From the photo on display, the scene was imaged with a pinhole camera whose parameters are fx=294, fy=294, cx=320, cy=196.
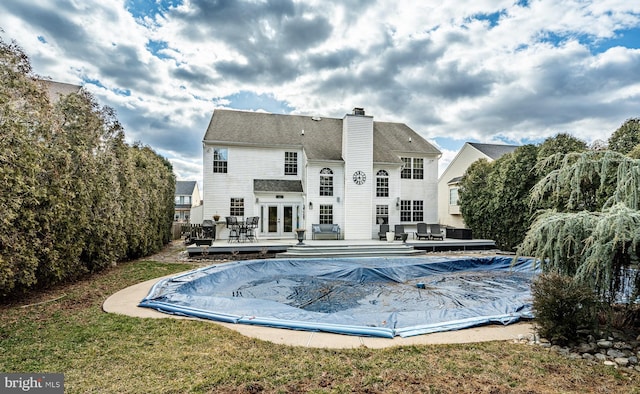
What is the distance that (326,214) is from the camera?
56.1ft

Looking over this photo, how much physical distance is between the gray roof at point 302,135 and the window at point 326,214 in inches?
113

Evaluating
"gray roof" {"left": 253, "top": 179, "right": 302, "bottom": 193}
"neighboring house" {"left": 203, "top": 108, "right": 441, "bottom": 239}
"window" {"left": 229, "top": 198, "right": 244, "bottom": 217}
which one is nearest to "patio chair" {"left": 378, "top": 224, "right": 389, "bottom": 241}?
"neighboring house" {"left": 203, "top": 108, "right": 441, "bottom": 239}

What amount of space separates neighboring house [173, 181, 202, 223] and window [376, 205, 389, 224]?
3026 cm

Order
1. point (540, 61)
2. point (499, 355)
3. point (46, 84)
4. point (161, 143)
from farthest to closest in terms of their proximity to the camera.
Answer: point (161, 143)
point (540, 61)
point (46, 84)
point (499, 355)

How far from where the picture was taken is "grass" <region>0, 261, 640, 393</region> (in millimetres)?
2920

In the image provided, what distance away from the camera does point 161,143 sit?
21.7 m

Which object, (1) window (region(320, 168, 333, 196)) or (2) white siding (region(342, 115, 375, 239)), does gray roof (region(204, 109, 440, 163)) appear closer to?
(1) window (region(320, 168, 333, 196))

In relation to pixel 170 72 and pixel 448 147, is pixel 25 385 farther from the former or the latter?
pixel 448 147

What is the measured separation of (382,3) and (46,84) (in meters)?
10.6

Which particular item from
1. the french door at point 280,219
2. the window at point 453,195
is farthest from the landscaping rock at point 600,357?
the window at point 453,195

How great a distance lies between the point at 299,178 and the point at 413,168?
26.0 feet

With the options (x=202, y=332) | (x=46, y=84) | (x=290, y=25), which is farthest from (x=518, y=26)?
(x=46, y=84)

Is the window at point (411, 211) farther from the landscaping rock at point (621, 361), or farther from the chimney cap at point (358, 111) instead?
the landscaping rock at point (621, 361)
